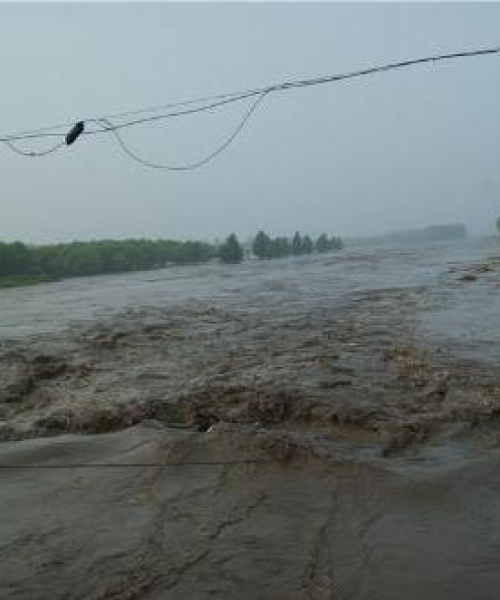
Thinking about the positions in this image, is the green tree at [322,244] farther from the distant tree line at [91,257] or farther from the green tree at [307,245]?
the distant tree line at [91,257]

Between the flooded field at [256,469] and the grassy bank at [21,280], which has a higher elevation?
the grassy bank at [21,280]

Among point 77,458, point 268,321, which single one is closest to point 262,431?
point 77,458

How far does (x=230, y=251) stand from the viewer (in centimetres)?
9762

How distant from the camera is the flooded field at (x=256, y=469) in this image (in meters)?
4.78

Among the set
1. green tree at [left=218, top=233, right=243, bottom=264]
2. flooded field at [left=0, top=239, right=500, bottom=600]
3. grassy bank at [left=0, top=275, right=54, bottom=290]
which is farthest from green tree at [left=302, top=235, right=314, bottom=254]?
flooded field at [left=0, top=239, right=500, bottom=600]

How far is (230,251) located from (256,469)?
3596 inches

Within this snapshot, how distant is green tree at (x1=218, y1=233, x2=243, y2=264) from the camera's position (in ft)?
319

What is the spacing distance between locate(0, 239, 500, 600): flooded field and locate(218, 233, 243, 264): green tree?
271 ft

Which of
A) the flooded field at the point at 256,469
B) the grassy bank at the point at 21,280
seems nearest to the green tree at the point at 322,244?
the grassy bank at the point at 21,280

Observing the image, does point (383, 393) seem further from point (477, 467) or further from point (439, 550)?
point (439, 550)

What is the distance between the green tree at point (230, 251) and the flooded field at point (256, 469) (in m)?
82.6

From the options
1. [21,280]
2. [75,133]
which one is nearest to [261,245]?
[21,280]

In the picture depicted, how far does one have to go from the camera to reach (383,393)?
965 centimetres

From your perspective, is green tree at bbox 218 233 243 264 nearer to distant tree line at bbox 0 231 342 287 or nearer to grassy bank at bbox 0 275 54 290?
distant tree line at bbox 0 231 342 287
